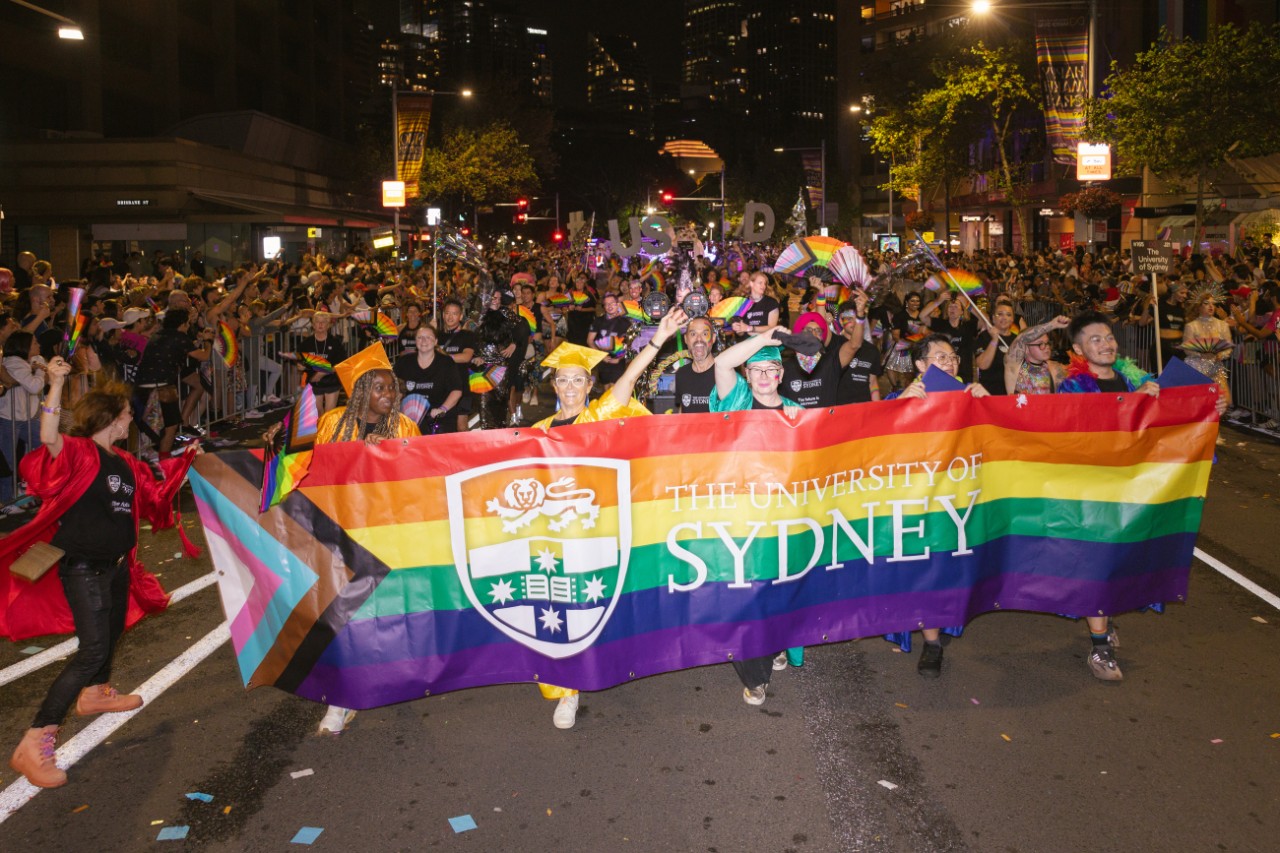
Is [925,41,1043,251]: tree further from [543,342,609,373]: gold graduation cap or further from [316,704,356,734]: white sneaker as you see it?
[316,704,356,734]: white sneaker

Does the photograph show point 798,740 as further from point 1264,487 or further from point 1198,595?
point 1264,487

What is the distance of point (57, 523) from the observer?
5.24 meters

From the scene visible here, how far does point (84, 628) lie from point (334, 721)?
123 cm

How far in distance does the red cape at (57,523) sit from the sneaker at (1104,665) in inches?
191

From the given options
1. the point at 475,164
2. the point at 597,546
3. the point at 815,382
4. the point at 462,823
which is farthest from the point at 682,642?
the point at 475,164

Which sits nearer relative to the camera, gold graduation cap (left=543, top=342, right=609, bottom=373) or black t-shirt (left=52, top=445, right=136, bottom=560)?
black t-shirt (left=52, top=445, right=136, bottom=560)

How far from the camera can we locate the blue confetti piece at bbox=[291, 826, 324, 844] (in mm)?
4508

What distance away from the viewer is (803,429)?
5613 millimetres

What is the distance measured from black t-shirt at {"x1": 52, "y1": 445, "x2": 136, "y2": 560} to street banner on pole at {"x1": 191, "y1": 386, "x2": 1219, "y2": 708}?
1.17ft

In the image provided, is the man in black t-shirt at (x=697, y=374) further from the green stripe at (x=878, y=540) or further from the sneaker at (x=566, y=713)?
the sneaker at (x=566, y=713)

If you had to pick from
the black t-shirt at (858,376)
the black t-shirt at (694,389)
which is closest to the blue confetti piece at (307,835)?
the black t-shirt at (694,389)

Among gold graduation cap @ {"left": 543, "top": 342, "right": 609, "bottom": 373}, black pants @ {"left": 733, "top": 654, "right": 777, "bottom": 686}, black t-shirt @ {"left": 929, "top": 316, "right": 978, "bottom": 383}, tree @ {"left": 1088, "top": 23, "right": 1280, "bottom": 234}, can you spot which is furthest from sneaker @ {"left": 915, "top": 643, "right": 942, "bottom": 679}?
tree @ {"left": 1088, "top": 23, "right": 1280, "bottom": 234}

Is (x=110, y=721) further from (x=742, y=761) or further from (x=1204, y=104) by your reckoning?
(x=1204, y=104)

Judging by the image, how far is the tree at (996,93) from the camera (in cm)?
4400
